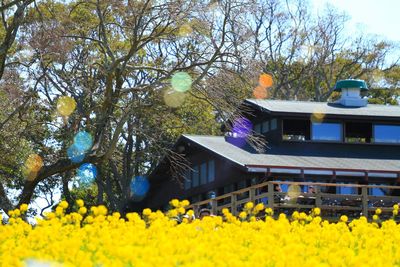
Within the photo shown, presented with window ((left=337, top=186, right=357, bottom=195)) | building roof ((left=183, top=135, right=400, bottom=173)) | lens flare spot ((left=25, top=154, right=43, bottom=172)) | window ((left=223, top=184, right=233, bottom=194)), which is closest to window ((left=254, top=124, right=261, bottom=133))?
building roof ((left=183, top=135, right=400, bottom=173))

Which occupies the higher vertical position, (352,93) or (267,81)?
(267,81)

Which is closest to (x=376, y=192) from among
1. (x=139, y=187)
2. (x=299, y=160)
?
Result: (x=299, y=160)

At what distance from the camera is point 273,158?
1123 inches

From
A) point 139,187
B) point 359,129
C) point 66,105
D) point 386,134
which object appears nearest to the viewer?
point 66,105

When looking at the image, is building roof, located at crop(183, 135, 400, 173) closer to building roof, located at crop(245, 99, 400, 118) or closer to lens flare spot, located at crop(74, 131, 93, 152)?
building roof, located at crop(245, 99, 400, 118)

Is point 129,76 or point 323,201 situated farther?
point 129,76

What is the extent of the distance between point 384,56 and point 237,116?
31.3m

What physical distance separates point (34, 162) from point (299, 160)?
10644 mm

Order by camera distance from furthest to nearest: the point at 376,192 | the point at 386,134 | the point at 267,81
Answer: the point at 267,81 < the point at 386,134 < the point at 376,192

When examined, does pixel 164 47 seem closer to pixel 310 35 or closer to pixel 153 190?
pixel 153 190

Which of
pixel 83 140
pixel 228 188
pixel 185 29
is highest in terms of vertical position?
pixel 185 29

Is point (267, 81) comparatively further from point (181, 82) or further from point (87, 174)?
point (181, 82)

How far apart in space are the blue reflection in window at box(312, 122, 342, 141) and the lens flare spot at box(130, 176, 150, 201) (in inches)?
338

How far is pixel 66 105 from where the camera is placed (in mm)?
30594
